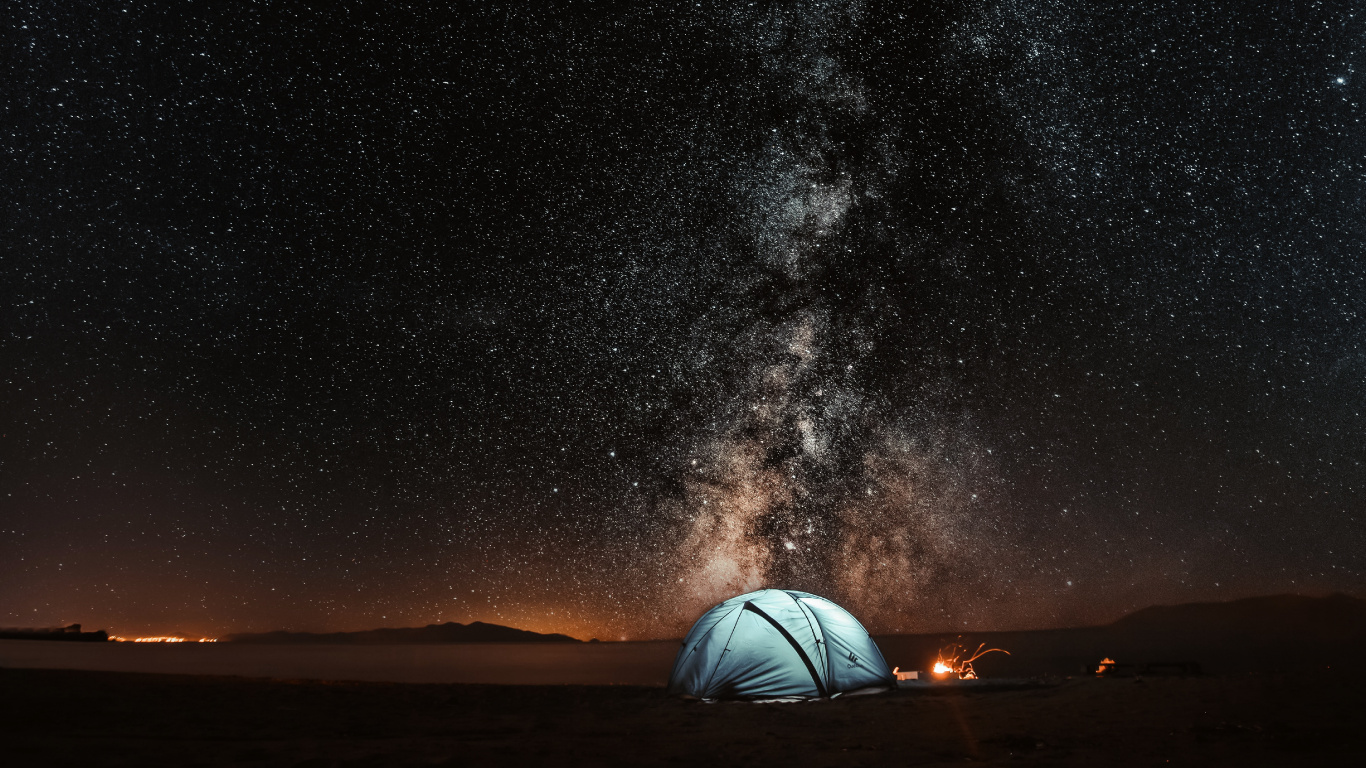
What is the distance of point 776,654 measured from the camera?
38.0ft

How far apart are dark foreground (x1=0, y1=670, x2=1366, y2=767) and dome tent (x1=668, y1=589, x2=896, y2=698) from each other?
2.25 ft

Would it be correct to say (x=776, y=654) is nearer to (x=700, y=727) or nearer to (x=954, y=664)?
(x=700, y=727)

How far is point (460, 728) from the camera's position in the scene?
28.6ft

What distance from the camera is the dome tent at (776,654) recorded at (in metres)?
A: 11.4

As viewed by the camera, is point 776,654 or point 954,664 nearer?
point 776,654

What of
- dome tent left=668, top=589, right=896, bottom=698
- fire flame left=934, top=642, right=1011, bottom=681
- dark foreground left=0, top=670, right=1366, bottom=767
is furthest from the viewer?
fire flame left=934, top=642, right=1011, bottom=681

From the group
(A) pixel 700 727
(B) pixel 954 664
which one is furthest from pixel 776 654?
(B) pixel 954 664

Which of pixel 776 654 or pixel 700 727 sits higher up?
pixel 776 654

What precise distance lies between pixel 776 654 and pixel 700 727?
123 inches

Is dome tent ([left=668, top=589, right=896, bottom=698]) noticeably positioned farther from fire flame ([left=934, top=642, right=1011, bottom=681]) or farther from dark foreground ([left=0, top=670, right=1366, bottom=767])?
fire flame ([left=934, top=642, right=1011, bottom=681])

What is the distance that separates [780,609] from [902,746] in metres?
5.14

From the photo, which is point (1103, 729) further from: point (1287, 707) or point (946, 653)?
point (946, 653)

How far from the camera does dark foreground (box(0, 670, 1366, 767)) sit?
6.39 m

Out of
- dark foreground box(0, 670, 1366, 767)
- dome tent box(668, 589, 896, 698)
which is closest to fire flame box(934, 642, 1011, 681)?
dome tent box(668, 589, 896, 698)
